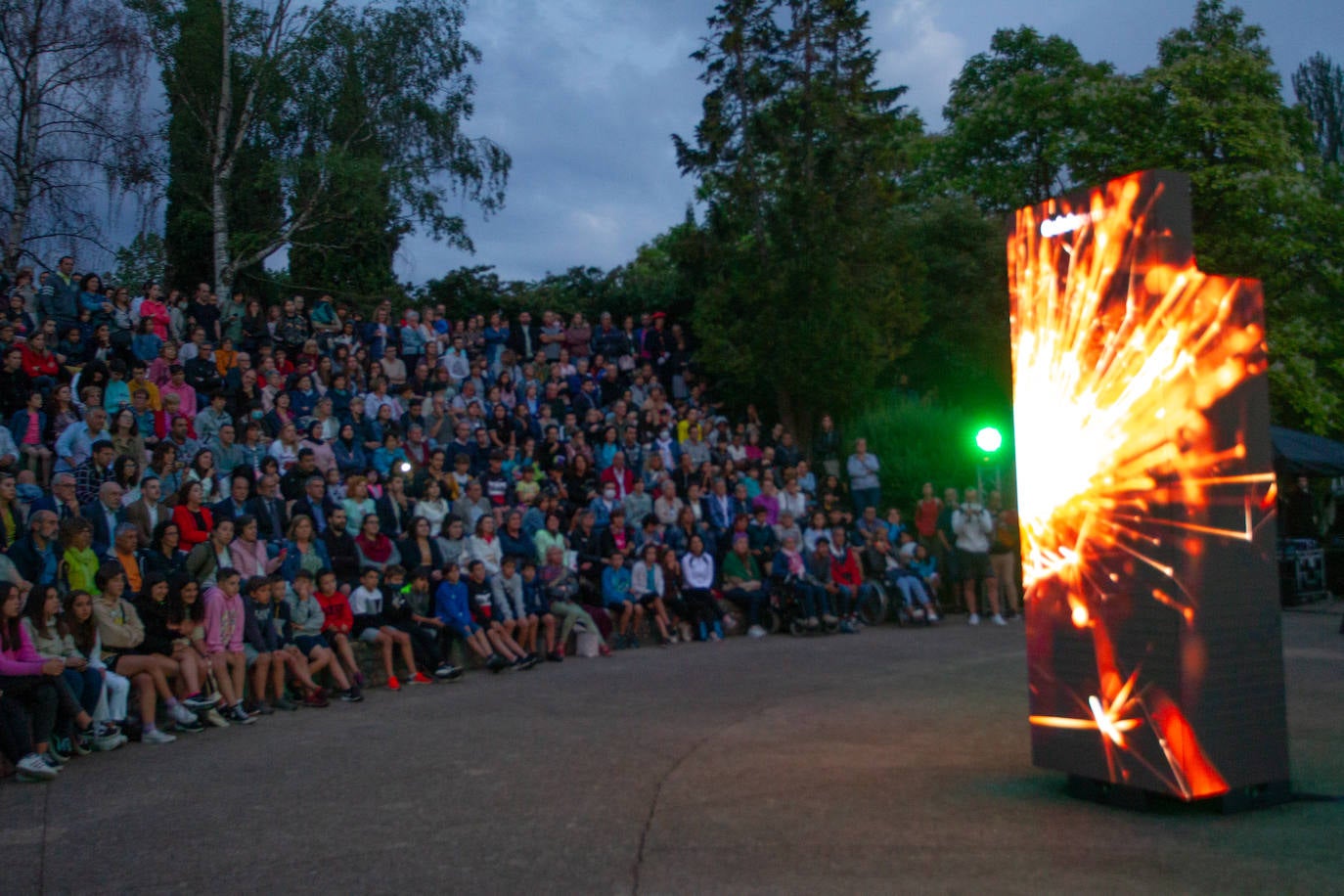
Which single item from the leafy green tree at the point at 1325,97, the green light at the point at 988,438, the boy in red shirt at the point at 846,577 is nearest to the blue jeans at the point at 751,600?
the boy in red shirt at the point at 846,577

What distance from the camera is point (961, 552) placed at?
1683cm

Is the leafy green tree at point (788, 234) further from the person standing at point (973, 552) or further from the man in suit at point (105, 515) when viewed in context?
the man in suit at point (105, 515)

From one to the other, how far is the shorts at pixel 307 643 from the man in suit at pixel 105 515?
6.05 feet

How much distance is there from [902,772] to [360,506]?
7962 mm

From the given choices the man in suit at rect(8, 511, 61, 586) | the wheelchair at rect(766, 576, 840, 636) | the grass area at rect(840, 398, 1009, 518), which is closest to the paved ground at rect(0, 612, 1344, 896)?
the man in suit at rect(8, 511, 61, 586)

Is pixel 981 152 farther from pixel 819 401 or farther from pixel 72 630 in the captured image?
pixel 72 630

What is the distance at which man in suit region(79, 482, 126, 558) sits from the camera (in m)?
10.4

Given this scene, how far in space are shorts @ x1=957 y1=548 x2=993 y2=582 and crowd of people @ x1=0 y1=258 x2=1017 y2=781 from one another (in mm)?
58

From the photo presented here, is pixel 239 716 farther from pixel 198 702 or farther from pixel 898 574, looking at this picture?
pixel 898 574

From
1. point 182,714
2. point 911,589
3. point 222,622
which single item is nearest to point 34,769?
point 182,714

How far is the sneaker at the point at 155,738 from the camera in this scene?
887 centimetres

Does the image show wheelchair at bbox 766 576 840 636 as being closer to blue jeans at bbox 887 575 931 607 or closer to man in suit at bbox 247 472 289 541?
blue jeans at bbox 887 575 931 607

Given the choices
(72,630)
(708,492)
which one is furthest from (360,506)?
(708,492)

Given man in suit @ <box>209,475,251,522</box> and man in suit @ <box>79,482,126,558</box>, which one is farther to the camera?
man in suit @ <box>209,475,251,522</box>
